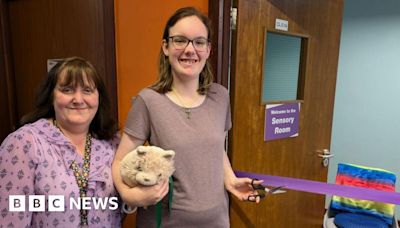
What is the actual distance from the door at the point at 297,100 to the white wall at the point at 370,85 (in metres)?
1.11

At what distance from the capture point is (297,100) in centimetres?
175

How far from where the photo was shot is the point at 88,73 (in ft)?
3.45

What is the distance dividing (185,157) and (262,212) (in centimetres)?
90

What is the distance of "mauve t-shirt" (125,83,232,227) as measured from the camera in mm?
1017

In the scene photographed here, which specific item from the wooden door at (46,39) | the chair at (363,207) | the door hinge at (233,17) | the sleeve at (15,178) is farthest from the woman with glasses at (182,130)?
the chair at (363,207)

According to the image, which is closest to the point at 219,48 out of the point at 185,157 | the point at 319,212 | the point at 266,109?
the point at 266,109

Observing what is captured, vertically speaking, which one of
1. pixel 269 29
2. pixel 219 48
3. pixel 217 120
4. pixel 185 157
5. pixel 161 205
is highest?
Result: pixel 269 29

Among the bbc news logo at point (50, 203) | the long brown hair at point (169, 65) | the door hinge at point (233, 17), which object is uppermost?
the door hinge at point (233, 17)

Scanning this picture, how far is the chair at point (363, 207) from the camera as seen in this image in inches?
70.7

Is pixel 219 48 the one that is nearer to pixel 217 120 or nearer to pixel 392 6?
pixel 217 120

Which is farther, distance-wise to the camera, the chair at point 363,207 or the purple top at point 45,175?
the chair at point 363,207

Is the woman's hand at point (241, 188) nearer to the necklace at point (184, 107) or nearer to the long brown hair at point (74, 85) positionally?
the necklace at point (184, 107)

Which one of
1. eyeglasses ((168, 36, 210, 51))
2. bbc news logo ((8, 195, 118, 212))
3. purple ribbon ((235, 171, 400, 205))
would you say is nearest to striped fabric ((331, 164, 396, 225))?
purple ribbon ((235, 171, 400, 205))

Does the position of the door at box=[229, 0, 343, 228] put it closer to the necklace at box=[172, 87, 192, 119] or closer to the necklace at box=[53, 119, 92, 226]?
the necklace at box=[172, 87, 192, 119]
